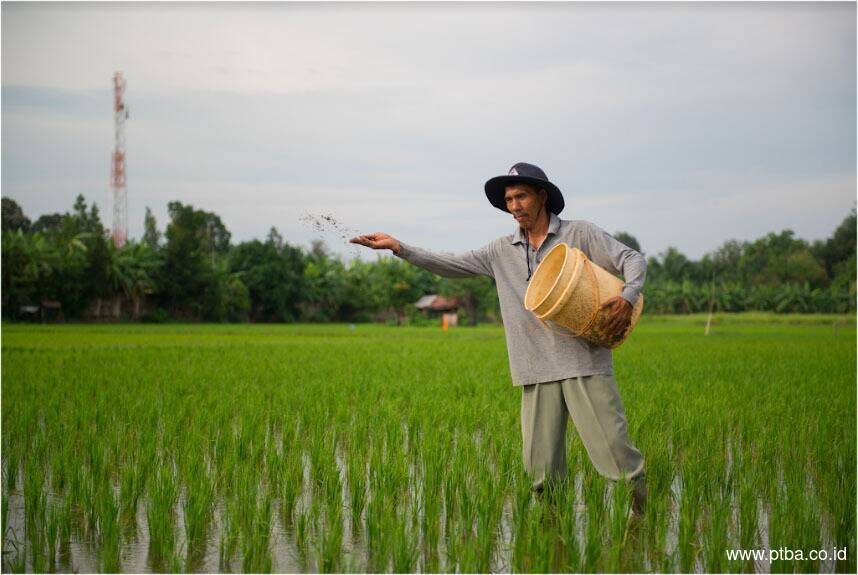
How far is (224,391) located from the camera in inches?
276

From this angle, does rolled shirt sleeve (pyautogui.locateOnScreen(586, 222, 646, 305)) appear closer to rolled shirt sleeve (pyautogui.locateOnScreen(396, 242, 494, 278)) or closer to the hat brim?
the hat brim

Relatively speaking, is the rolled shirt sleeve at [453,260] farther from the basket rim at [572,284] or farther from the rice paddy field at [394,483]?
the rice paddy field at [394,483]

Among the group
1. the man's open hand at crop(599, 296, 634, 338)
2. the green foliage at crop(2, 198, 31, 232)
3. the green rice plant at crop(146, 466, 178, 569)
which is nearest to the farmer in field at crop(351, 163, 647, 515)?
the man's open hand at crop(599, 296, 634, 338)

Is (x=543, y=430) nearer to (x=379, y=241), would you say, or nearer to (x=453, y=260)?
(x=453, y=260)

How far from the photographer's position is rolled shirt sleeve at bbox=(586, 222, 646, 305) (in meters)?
2.85

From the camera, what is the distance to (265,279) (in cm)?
3569

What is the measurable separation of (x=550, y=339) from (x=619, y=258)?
1.24 ft

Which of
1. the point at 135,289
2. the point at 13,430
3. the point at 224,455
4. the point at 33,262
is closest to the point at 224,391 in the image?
the point at 13,430

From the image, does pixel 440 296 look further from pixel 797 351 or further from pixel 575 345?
pixel 575 345

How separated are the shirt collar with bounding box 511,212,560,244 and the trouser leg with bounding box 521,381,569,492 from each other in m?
0.54

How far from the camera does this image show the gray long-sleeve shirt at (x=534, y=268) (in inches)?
116

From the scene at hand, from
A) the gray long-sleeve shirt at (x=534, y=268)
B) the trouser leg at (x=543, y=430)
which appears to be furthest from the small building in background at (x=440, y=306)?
the trouser leg at (x=543, y=430)

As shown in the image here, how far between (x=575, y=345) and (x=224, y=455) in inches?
81.7

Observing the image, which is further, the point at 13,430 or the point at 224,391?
the point at 224,391
